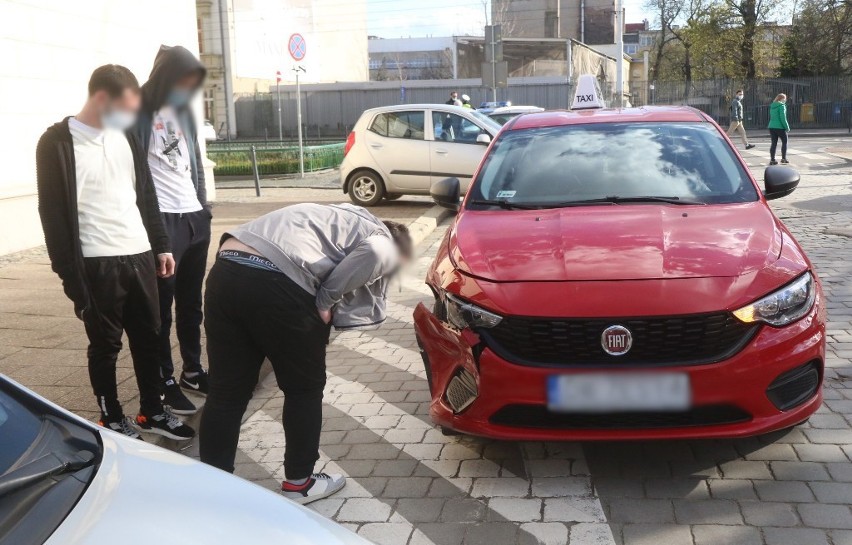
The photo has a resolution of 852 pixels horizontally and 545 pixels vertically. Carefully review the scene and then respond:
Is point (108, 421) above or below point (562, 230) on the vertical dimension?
below

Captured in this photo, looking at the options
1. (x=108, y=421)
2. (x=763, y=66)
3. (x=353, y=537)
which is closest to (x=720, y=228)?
(x=353, y=537)

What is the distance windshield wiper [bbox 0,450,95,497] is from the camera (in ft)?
5.54

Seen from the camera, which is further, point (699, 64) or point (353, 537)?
point (699, 64)

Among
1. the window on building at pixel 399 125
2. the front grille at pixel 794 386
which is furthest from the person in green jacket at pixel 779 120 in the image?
the front grille at pixel 794 386

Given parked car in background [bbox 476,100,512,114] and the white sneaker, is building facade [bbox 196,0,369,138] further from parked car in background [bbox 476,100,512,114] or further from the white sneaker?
parked car in background [bbox 476,100,512,114]

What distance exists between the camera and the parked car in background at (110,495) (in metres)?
1.61

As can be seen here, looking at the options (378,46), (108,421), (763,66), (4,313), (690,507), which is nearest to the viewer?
(690,507)

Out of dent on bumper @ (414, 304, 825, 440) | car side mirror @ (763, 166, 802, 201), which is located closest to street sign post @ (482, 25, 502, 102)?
car side mirror @ (763, 166, 802, 201)

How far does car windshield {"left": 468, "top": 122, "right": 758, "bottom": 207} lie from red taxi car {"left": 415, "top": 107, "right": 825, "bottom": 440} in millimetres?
491

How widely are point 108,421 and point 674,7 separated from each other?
5664 cm

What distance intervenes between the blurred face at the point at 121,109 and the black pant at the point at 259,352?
1.33 metres

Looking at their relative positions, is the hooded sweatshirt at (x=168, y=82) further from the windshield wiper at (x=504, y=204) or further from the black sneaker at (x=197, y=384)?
the black sneaker at (x=197, y=384)

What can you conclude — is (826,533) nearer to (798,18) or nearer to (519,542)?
(519,542)

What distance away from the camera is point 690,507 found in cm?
341
